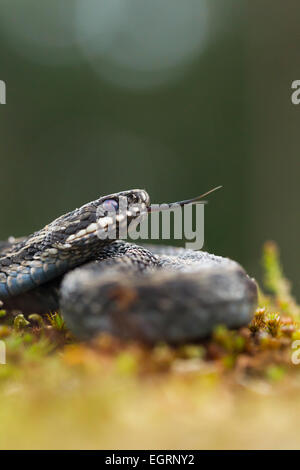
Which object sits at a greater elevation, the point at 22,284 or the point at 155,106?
Answer: the point at 155,106

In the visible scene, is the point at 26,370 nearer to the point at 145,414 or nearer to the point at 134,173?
the point at 145,414

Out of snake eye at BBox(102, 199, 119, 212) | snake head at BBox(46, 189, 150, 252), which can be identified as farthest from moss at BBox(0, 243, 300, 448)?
snake eye at BBox(102, 199, 119, 212)

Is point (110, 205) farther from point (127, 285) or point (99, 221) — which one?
point (127, 285)

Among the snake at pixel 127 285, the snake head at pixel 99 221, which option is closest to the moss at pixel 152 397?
the snake at pixel 127 285

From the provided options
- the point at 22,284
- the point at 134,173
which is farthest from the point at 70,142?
the point at 22,284

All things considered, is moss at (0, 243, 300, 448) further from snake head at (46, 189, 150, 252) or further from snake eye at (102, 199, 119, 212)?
snake eye at (102, 199, 119, 212)

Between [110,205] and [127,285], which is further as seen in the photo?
[110,205]

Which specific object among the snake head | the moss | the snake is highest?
the snake head

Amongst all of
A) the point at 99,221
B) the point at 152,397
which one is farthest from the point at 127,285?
the point at 99,221
